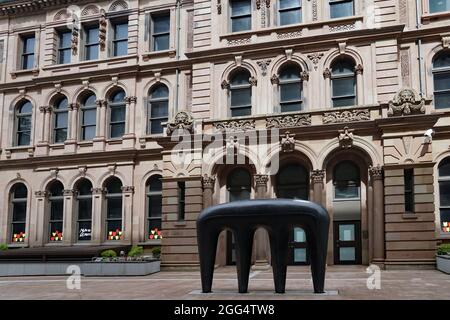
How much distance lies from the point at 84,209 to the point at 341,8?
17.5 meters

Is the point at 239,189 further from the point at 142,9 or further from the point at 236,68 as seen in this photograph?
the point at 142,9

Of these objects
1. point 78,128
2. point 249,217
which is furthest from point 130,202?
point 249,217

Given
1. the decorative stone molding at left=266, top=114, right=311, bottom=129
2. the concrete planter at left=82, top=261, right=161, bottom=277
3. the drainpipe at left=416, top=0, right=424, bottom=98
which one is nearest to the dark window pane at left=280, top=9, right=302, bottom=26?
the decorative stone molding at left=266, top=114, right=311, bottom=129

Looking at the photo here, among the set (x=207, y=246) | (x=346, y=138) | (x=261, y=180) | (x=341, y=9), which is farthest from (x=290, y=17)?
(x=207, y=246)

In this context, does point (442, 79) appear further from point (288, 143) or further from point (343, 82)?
point (288, 143)

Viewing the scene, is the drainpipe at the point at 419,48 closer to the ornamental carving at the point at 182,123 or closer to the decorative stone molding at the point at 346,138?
the decorative stone molding at the point at 346,138

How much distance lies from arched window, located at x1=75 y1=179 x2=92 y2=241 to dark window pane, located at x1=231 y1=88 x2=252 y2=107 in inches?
383

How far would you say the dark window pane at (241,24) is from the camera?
89.8ft

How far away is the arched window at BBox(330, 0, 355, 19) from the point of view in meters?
25.8

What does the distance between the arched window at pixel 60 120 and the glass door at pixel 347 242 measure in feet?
55.2

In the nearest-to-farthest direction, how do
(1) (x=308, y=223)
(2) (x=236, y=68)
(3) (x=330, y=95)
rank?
(1) (x=308, y=223) → (3) (x=330, y=95) → (2) (x=236, y=68)

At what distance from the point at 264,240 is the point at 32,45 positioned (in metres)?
19.8

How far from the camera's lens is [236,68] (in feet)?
87.1

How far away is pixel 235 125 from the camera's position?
2525 centimetres
